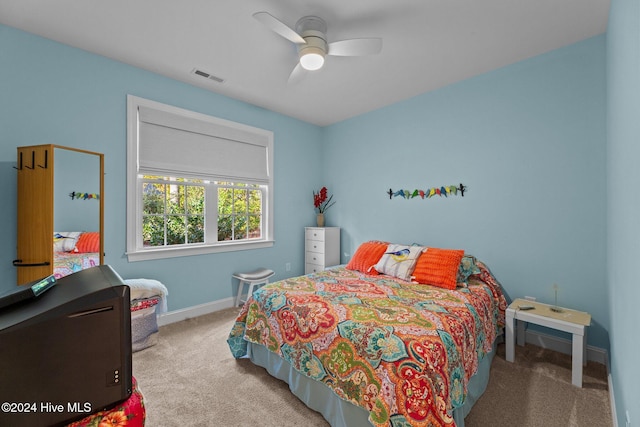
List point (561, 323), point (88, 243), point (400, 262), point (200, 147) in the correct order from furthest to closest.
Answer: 1. point (200, 147)
2. point (400, 262)
3. point (88, 243)
4. point (561, 323)

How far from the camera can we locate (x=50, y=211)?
221cm

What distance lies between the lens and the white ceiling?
81.2 inches

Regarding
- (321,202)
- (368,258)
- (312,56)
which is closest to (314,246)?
(321,202)

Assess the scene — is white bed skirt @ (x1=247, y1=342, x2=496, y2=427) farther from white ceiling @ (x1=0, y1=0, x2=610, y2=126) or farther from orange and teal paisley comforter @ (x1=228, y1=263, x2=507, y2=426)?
white ceiling @ (x1=0, y1=0, x2=610, y2=126)

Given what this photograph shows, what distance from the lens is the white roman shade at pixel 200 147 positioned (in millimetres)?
3057

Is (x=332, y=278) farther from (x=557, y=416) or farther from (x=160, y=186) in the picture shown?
(x=160, y=186)

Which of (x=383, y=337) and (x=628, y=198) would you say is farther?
(x=383, y=337)

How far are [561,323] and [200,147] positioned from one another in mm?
3777

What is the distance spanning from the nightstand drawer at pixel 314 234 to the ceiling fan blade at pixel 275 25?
8.62ft

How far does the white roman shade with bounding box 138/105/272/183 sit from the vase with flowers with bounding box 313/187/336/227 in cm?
93

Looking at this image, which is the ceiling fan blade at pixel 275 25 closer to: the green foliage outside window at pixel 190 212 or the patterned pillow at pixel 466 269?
the green foliage outside window at pixel 190 212

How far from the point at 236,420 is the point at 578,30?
3811mm

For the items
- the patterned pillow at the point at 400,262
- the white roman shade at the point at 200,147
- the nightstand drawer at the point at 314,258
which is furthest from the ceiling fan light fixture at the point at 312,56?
the nightstand drawer at the point at 314,258

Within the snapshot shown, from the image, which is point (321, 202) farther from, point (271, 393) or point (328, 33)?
point (271, 393)
